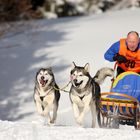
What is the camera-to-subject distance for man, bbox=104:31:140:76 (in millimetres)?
9654

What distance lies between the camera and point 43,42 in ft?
78.7

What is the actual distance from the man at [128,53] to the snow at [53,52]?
1.02 metres

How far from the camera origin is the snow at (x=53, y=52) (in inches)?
681

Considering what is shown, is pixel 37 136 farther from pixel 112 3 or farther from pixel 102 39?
pixel 112 3

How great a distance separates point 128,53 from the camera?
979cm

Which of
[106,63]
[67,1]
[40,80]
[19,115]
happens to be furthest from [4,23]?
[40,80]

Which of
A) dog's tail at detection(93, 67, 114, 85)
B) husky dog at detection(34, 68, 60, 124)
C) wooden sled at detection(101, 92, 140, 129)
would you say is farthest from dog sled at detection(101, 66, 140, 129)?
husky dog at detection(34, 68, 60, 124)

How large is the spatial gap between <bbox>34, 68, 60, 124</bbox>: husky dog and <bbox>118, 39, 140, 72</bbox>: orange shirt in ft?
3.66

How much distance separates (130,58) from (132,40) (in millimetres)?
279

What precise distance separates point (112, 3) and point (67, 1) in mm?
4135

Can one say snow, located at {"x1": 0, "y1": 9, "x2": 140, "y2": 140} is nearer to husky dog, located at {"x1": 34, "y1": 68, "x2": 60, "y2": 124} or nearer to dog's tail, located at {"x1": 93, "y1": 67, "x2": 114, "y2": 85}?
husky dog, located at {"x1": 34, "y1": 68, "x2": 60, "y2": 124}

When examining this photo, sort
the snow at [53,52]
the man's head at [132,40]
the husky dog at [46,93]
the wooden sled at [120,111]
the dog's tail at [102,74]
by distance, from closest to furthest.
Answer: the wooden sled at [120,111] → the husky dog at [46,93] → the man's head at [132,40] → the dog's tail at [102,74] → the snow at [53,52]

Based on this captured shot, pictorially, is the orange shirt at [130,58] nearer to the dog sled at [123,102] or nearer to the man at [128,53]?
the man at [128,53]

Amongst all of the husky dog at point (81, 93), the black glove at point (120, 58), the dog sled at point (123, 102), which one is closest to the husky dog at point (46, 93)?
the husky dog at point (81, 93)
